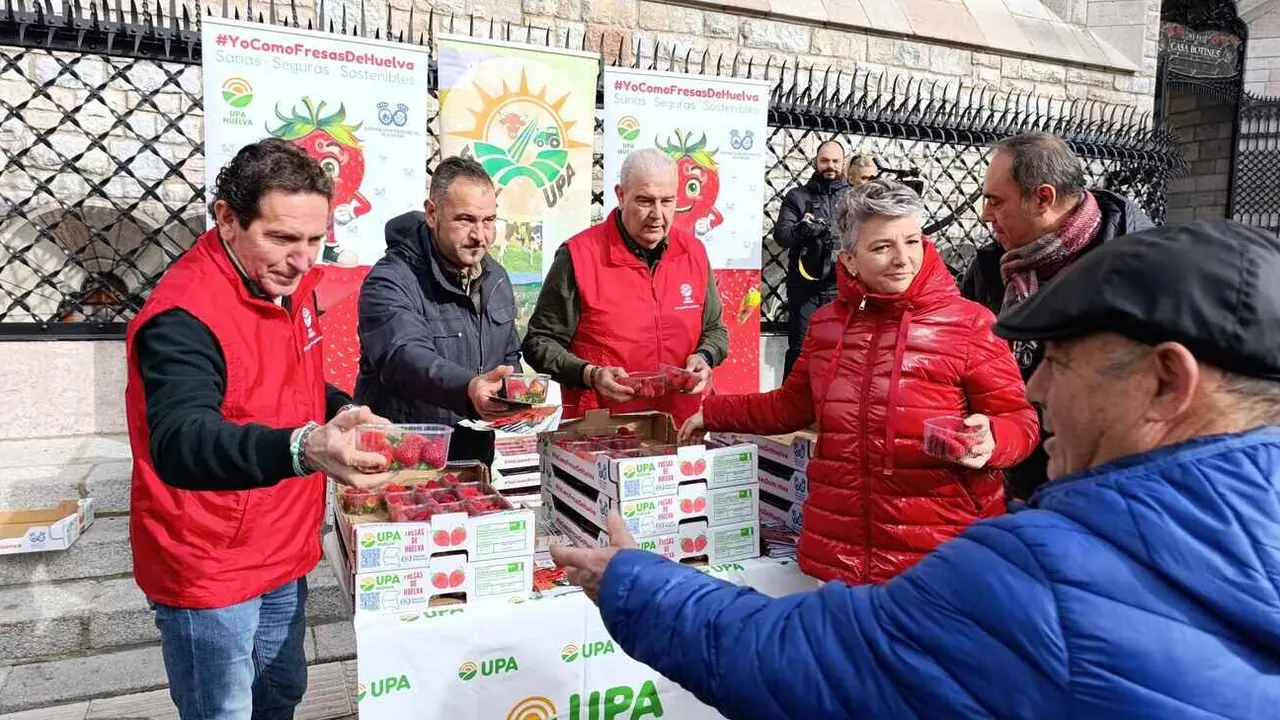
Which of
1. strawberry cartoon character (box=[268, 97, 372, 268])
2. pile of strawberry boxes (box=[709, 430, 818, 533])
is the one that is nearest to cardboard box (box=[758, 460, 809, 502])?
pile of strawberry boxes (box=[709, 430, 818, 533])

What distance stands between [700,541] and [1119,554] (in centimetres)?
141

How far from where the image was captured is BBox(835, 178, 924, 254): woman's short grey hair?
1.98 m

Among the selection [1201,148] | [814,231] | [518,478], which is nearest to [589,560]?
[518,478]

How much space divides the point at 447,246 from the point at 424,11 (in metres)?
5.28

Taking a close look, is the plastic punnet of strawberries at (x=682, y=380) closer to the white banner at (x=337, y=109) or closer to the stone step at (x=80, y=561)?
the stone step at (x=80, y=561)

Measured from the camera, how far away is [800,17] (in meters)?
8.42

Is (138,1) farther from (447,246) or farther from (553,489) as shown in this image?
(553,489)

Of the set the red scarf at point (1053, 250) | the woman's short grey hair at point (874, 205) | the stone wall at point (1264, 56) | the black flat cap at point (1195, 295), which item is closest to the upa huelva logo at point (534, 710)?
the woman's short grey hair at point (874, 205)

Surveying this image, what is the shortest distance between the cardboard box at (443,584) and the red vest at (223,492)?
27cm

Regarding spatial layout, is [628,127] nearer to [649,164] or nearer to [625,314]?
[649,164]

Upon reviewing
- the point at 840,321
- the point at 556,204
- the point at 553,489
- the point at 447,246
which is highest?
the point at 556,204

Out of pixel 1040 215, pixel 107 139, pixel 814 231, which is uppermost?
pixel 107 139

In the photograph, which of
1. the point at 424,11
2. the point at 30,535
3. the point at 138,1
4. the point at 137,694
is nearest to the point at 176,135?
the point at 138,1

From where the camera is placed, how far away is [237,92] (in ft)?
14.3
